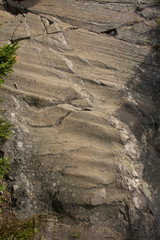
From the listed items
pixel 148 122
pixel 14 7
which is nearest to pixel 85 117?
pixel 148 122

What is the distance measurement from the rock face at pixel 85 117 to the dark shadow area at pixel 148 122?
0.06 ft

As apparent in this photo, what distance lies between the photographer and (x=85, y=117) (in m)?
4.35

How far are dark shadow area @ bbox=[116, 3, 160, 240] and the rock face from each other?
0.06 ft

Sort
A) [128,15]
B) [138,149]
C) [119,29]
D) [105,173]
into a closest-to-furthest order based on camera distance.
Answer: [105,173], [138,149], [119,29], [128,15]

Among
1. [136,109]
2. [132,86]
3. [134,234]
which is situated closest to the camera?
[134,234]

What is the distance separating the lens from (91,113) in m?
4.43

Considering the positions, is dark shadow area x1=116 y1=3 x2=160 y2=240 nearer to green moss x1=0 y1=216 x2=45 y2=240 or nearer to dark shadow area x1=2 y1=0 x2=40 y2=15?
green moss x1=0 y1=216 x2=45 y2=240

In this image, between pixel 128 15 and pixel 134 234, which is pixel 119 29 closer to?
pixel 128 15

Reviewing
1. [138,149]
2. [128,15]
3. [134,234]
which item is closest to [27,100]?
[138,149]

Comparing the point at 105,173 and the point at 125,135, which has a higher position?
the point at 125,135

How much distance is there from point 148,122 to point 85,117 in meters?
1.34

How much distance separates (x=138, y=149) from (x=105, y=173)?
83 centimetres

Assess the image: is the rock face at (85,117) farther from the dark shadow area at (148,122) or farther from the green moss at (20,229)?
the green moss at (20,229)

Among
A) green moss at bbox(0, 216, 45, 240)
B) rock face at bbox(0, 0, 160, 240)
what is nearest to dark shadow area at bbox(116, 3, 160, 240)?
rock face at bbox(0, 0, 160, 240)
